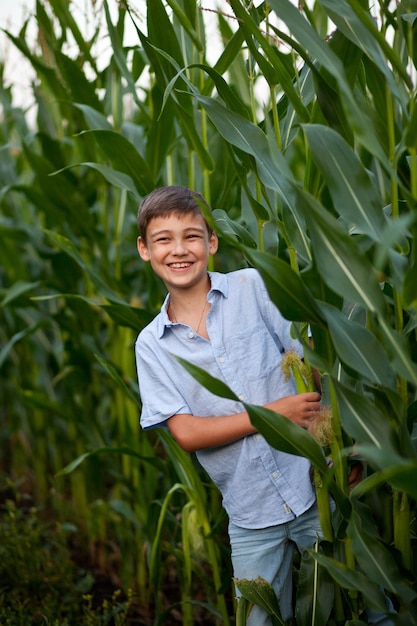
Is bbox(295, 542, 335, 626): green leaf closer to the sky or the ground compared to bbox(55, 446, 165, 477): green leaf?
closer to the ground

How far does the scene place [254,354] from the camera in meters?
1.54

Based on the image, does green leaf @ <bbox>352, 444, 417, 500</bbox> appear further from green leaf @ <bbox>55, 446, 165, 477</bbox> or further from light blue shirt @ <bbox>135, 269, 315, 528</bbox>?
green leaf @ <bbox>55, 446, 165, 477</bbox>

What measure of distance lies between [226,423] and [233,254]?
96 centimetres

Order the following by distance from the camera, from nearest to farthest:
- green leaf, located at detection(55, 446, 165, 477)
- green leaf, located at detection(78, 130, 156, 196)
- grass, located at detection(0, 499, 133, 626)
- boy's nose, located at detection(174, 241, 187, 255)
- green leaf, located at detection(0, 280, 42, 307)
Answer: boy's nose, located at detection(174, 241, 187, 255)
green leaf, located at detection(78, 130, 156, 196)
green leaf, located at detection(55, 446, 165, 477)
grass, located at detection(0, 499, 133, 626)
green leaf, located at detection(0, 280, 42, 307)

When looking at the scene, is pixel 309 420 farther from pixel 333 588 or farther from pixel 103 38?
pixel 103 38

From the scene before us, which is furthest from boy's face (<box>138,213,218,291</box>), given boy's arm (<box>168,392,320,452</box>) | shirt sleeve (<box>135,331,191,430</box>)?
boy's arm (<box>168,392,320,452</box>)

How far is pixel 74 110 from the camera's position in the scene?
7.98ft

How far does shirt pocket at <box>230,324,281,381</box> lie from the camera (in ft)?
5.03

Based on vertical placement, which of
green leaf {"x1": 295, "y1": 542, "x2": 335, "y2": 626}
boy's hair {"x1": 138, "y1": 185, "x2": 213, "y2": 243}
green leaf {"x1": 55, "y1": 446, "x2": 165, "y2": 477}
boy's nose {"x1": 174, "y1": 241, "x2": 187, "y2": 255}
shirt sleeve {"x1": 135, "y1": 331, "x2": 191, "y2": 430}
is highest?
boy's hair {"x1": 138, "y1": 185, "x2": 213, "y2": 243}

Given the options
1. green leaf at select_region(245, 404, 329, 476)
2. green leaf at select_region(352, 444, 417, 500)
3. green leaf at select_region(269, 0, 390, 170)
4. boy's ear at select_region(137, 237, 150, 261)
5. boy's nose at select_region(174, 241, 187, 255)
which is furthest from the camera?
boy's ear at select_region(137, 237, 150, 261)

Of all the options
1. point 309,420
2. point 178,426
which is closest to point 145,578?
point 178,426

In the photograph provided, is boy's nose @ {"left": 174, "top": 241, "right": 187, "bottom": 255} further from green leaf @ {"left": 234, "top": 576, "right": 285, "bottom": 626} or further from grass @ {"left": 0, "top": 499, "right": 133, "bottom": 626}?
grass @ {"left": 0, "top": 499, "right": 133, "bottom": 626}

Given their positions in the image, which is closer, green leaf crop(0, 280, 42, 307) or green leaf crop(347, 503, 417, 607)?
green leaf crop(347, 503, 417, 607)

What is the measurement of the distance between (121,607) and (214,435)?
0.80 metres
